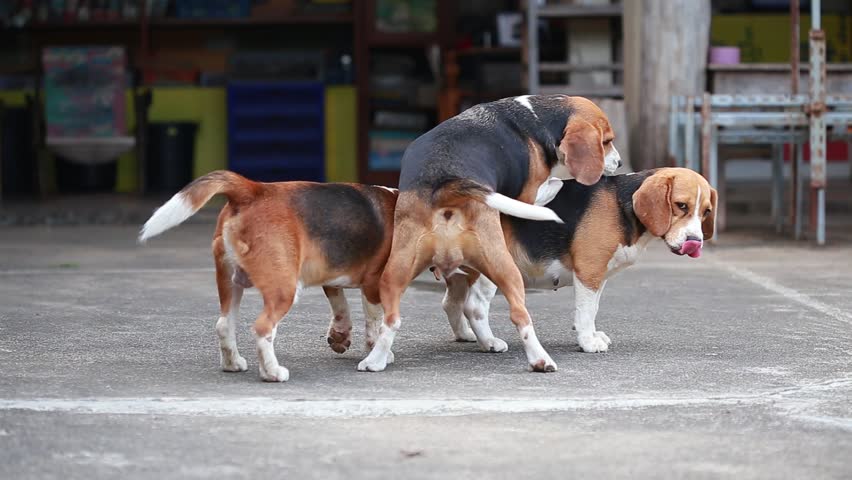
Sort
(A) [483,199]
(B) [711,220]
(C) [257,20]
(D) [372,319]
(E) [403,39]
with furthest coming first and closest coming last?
(C) [257,20] < (E) [403,39] < (B) [711,220] < (D) [372,319] < (A) [483,199]

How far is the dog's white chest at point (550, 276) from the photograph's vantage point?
5.93 metres

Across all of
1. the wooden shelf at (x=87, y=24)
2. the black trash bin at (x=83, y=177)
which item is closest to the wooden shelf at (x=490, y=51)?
the wooden shelf at (x=87, y=24)

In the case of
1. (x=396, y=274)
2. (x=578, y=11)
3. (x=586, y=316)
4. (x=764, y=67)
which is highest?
(x=578, y=11)

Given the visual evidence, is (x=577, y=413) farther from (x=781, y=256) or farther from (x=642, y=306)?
(x=781, y=256)

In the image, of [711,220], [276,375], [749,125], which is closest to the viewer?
[276,375]

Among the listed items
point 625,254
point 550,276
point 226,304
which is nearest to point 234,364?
point 226,304

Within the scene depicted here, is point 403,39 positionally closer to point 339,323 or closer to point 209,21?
point 209,21

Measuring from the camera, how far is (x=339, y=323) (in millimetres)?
5723

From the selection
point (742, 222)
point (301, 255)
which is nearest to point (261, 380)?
point (301, 255)

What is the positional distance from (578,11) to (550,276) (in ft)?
20.3

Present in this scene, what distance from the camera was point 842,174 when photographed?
617 inches

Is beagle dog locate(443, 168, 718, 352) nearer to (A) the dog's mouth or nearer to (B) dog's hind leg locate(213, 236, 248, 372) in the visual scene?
(A) the dog's mouth

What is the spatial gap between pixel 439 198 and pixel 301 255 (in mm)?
561

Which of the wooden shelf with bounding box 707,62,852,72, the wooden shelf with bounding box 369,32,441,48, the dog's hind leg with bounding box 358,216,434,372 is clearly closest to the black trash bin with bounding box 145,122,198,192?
the wooden shelf with bounding box 369,32,441,48
